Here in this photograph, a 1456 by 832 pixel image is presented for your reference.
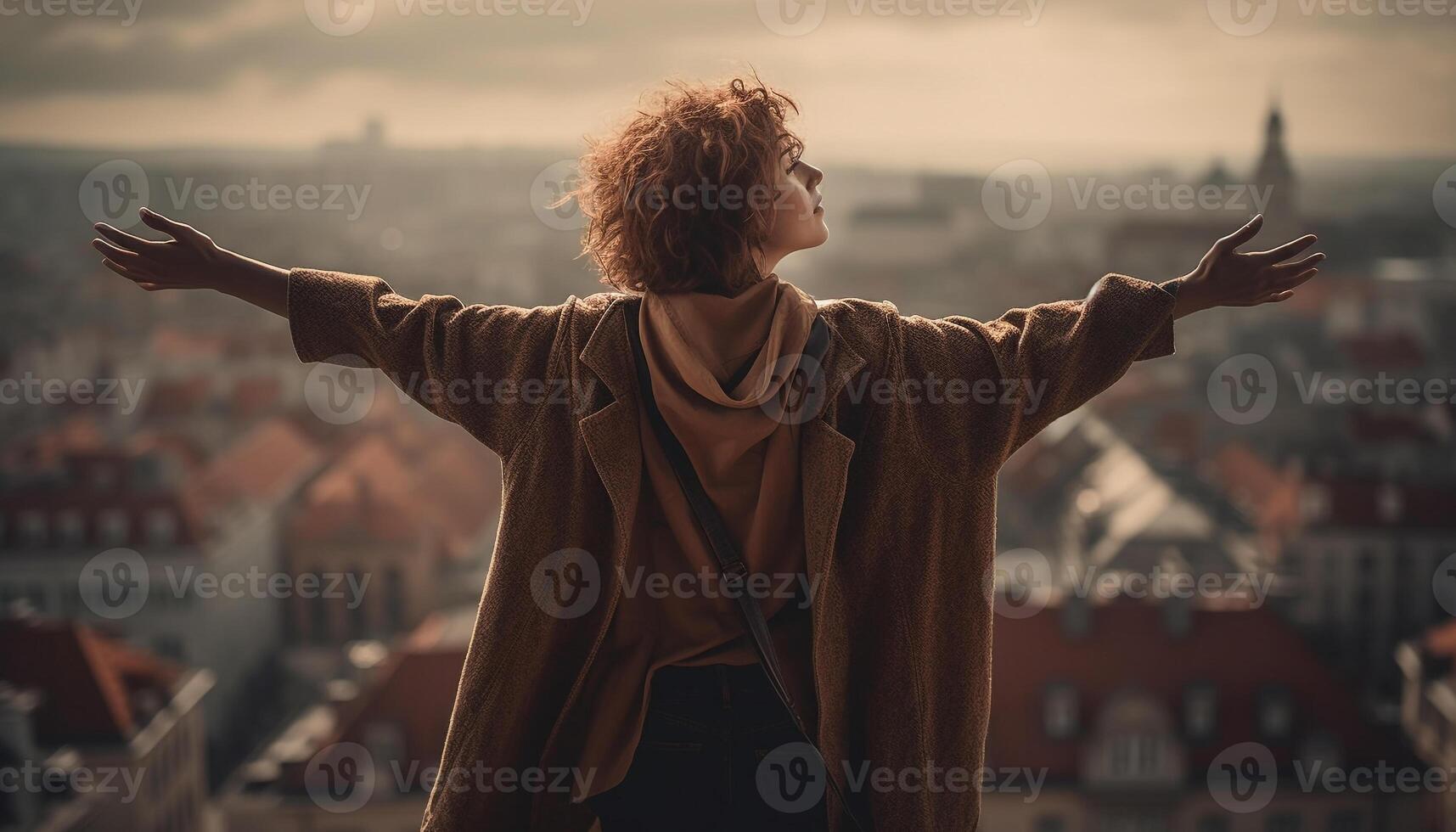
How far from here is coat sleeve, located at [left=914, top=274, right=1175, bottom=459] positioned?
3.28ft

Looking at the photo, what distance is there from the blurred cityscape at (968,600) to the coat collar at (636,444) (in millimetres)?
171

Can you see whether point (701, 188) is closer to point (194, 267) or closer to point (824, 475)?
point (824, 475)

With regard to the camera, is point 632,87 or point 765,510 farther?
point 632,87

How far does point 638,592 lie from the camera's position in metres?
1.02

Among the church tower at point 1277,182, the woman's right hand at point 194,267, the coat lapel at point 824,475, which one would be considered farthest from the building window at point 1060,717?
the church tower at point 1277,182

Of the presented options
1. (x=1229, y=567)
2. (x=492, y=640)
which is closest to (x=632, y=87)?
(x=492, y=640)

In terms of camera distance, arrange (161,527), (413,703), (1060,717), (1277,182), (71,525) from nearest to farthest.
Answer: (413,703), (1060,717), (161,527), (71,525), (1277,182)

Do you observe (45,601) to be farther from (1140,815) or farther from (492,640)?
(492,640)

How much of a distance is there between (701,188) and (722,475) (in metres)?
0.22

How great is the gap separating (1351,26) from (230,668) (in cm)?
2160

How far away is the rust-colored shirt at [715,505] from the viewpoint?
37.7 inches

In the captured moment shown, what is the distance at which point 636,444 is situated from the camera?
39.4 inches

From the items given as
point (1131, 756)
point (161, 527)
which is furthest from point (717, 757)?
point (161, 527)

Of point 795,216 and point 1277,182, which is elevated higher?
point 1277,182
